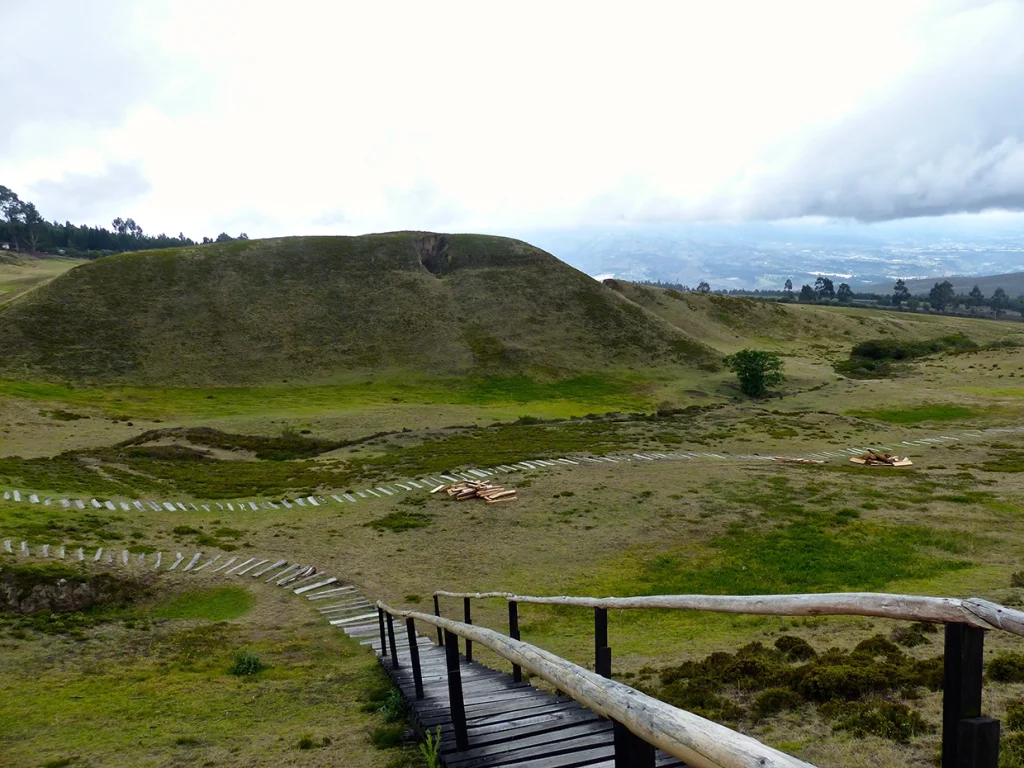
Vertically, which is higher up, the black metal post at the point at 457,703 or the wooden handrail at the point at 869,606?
the wooden handrail at the point at 869,606

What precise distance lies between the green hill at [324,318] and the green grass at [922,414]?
36.0 meters

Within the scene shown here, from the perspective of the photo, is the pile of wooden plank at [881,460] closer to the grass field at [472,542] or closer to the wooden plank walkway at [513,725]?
the grass field at [472,542]

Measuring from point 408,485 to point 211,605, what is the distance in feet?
56.6

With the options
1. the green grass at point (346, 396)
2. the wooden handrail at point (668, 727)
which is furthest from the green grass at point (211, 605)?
the green grass at point (346, 396)

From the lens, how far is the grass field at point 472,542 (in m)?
11.7

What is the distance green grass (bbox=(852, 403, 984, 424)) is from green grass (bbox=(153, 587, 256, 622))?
61.3 metres

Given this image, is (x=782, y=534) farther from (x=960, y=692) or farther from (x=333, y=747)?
(x=960, y=692)

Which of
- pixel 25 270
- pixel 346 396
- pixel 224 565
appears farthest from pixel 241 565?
pixel 25 270

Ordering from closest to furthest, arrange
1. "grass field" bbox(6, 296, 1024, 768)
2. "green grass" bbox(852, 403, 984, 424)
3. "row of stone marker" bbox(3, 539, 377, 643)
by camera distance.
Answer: "grass field" bbox(6, 296, 1024, 768)
"row of stone marker" bbox(3, 539, 377, 643)
"green grass" bbox(852, 403, 984, 424)

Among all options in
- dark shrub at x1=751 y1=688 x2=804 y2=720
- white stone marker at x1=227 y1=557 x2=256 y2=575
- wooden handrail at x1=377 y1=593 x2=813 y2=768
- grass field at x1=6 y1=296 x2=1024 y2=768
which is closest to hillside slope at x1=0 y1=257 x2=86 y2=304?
grass field at x1=6 y1=296 x2=1024 y2=768

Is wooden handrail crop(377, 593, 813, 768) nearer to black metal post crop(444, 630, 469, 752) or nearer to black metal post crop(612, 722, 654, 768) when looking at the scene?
black metal post crop(612, 722, 654, 768)

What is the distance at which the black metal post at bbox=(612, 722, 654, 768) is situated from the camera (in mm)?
3529

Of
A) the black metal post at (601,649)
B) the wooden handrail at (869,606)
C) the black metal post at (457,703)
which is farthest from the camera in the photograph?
the black metal post at (457,703)

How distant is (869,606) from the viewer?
3992 millimetres
